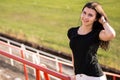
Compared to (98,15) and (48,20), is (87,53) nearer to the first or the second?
(98,15)

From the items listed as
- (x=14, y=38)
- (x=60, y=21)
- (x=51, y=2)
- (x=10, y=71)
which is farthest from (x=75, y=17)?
(x=10, y=71)

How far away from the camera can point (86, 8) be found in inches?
157

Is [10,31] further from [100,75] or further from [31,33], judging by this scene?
[100,75]

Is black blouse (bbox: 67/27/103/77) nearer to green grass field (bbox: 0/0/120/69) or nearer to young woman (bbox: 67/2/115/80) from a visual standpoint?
young woman (bbox: 67/2/115/80)

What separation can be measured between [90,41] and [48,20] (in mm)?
19416

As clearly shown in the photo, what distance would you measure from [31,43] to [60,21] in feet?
21.5

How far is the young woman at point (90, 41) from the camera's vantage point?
3.86 meters

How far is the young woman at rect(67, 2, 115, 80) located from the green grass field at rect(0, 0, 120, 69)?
1050 centimetres

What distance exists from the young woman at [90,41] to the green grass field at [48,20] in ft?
34.4

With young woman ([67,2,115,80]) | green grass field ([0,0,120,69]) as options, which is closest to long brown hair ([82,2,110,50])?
young woman ([67,2,115,80])

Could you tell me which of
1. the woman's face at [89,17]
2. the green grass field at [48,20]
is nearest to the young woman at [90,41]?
the woman's face at [89,17]

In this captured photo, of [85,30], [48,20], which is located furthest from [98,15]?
[48,20]

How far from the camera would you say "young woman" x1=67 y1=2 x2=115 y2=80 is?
3.86 meters

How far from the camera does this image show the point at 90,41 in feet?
12.6
